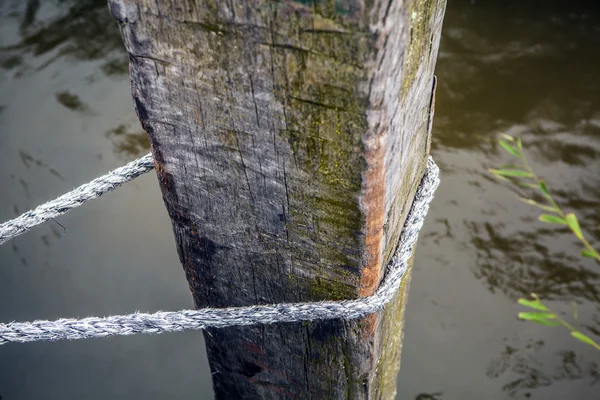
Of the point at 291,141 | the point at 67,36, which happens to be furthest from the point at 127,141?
the point at 291,141

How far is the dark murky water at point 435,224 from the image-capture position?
3039mm

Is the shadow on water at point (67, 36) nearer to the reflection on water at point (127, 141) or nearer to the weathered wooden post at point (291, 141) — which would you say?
the reflection on water at point (127, 141)

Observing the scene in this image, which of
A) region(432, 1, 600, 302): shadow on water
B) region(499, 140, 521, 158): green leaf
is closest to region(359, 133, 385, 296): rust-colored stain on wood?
region(499, 140, 521, 158): green leaf

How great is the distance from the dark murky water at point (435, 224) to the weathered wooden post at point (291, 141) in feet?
5.93

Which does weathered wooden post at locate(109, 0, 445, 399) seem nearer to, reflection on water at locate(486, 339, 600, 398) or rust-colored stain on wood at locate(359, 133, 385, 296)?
rust-colored stain on wood at locate(359, 133, 385, 296)

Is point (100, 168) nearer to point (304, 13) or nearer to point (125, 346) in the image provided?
point (125, 346)

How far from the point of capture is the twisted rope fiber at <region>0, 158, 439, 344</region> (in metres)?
1.25

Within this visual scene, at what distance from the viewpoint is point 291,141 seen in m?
1.00

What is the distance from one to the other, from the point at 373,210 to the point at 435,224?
2608mm

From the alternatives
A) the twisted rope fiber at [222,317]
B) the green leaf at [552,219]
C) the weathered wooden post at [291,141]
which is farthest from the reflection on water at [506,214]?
the green leaf at [552,219]

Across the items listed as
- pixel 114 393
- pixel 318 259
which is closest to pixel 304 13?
pixel 318 259

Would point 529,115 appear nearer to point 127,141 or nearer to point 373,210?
point 127,141

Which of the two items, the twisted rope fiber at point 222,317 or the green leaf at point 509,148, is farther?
the twisted rope fiber at point 222,317

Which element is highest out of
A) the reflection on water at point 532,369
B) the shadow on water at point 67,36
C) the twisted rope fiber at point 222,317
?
the shadow on water at point 67,36
